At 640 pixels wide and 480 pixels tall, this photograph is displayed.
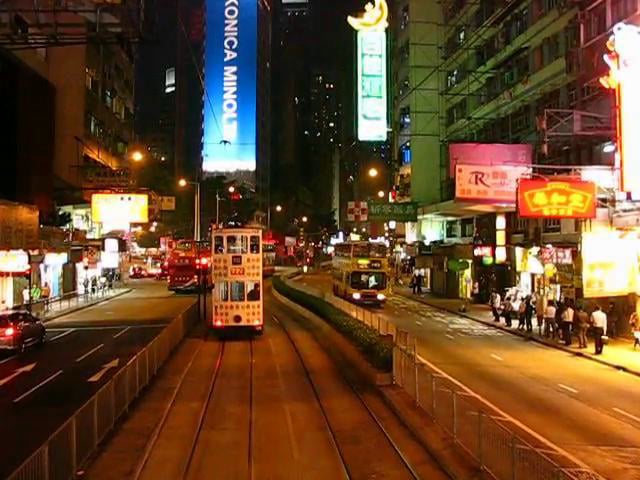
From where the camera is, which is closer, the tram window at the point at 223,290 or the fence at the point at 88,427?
the fence at the point at 88,427

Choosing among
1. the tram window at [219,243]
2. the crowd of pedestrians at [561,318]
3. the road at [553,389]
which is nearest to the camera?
the road at [553,389]

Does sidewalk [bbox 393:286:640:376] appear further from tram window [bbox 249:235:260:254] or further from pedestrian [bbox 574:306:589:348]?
tram window [bbox 249:235:260:254]

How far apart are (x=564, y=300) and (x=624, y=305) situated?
8.47ft

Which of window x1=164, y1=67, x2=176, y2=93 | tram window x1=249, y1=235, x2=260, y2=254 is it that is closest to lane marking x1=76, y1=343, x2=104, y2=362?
tram window x1=249, y1=235, x2=260, y2=254

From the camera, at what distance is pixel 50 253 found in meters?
45.2

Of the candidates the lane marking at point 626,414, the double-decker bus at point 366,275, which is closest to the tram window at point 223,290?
the lane marking at point 626,414

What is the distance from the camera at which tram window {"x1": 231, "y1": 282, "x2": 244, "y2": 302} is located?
30.0 meters

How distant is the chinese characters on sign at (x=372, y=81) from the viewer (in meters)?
49.1

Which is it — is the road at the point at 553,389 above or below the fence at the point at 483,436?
below

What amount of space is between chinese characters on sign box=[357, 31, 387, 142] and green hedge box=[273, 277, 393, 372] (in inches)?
538

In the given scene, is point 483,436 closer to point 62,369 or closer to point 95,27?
point 95,27

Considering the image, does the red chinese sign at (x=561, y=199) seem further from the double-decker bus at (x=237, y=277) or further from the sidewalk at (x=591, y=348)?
the double-decker bus at (x=237, y=277)

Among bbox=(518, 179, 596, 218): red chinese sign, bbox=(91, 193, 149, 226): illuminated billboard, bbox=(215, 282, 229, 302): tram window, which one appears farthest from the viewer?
bbox=(91, 193, 149, 226): illuminated billboard

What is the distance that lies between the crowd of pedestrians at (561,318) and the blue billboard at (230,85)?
74820mm
